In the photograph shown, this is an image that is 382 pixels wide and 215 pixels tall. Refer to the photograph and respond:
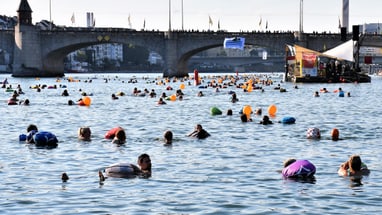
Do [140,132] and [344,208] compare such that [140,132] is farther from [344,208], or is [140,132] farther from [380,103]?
[380,103]

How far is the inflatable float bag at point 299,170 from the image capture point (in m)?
24.3

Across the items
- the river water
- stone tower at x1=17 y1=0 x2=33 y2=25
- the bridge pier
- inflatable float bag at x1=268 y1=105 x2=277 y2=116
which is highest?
stone tower at x1=17 y1=0 x2=33 y2=25

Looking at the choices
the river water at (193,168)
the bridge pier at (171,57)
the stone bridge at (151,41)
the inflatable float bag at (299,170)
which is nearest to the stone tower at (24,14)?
the stone bridge at (151,41)

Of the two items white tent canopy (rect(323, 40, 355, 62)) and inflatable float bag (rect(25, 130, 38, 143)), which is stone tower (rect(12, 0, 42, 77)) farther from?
inflatable float bag (rect(25, 130, 38, 143))

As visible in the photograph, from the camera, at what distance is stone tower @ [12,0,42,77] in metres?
160

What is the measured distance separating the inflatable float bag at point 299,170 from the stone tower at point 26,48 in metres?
140

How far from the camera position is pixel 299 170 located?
79.6 ft

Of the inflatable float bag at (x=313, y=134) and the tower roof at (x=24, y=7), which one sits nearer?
the inflatable float bag at (x=313, y=134)

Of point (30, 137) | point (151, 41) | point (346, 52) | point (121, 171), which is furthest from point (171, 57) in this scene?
point (121, 171)

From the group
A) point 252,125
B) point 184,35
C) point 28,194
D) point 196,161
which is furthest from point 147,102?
point 184,35

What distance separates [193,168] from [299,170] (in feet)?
13.8

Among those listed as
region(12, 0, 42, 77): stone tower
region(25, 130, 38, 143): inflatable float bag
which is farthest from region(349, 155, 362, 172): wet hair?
region(12, 0, 42, 77): stone tower

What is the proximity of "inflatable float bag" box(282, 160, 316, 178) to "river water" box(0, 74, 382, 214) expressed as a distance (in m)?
0.40

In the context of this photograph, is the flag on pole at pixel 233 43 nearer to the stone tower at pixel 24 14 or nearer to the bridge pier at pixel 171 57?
the bridge pier at pixel 171 57
